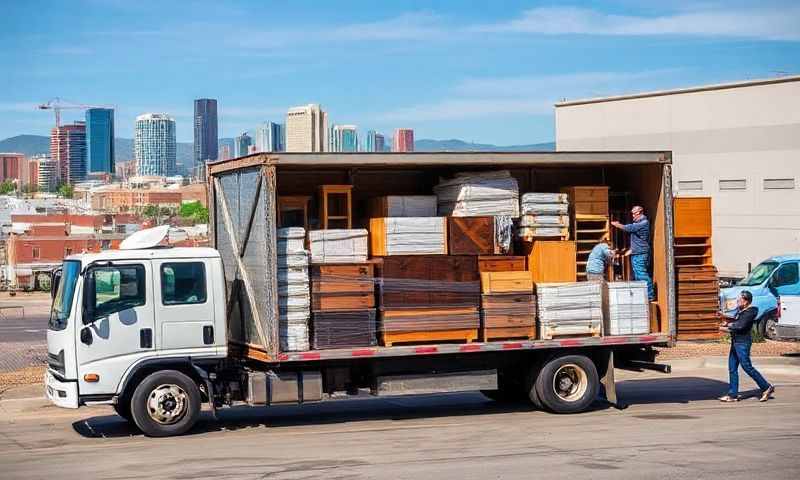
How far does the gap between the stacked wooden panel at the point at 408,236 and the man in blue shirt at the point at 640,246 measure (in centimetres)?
283

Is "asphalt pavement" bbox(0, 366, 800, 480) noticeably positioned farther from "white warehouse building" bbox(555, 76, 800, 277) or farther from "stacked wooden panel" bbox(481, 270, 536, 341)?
"white warehouse building" bbox(555, 76, 800, 277)

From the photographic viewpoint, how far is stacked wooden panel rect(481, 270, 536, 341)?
1548 cm

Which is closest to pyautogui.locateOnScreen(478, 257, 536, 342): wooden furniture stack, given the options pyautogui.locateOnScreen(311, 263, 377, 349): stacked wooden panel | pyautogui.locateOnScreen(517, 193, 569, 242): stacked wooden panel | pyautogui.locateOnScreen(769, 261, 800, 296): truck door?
pyautogui.locateOnScreen(517, 193, 569, 242): stacked wooden panel

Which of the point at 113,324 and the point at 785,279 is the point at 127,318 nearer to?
the point at 113,324

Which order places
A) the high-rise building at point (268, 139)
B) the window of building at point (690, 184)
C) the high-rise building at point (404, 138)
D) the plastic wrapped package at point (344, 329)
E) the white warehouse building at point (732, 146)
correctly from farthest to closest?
1. the window of building at point (690, 184)
2. the white warehouse building at point (732, 146)
3. the high-rise building at point (404, 138)
4. the high-rise building at point (268, 139)
5. the plastic wrapped package at point (344, 329)

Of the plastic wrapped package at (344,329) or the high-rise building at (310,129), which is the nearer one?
the plastic wrapped package at (344,329)

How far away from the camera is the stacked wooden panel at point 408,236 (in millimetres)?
15172

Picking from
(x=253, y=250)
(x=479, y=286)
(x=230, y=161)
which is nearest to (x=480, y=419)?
(x=479, y=286)

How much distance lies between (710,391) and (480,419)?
197 inches

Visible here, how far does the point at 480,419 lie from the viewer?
1571 cm

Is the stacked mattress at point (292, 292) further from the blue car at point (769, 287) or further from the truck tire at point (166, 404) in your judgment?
the blue car at point (769, 287)

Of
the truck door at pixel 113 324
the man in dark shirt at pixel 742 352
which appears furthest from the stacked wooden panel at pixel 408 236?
the man in dark shirt at pixel 742 352

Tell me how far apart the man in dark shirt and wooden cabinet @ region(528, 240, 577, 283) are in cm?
309

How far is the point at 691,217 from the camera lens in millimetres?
17094
